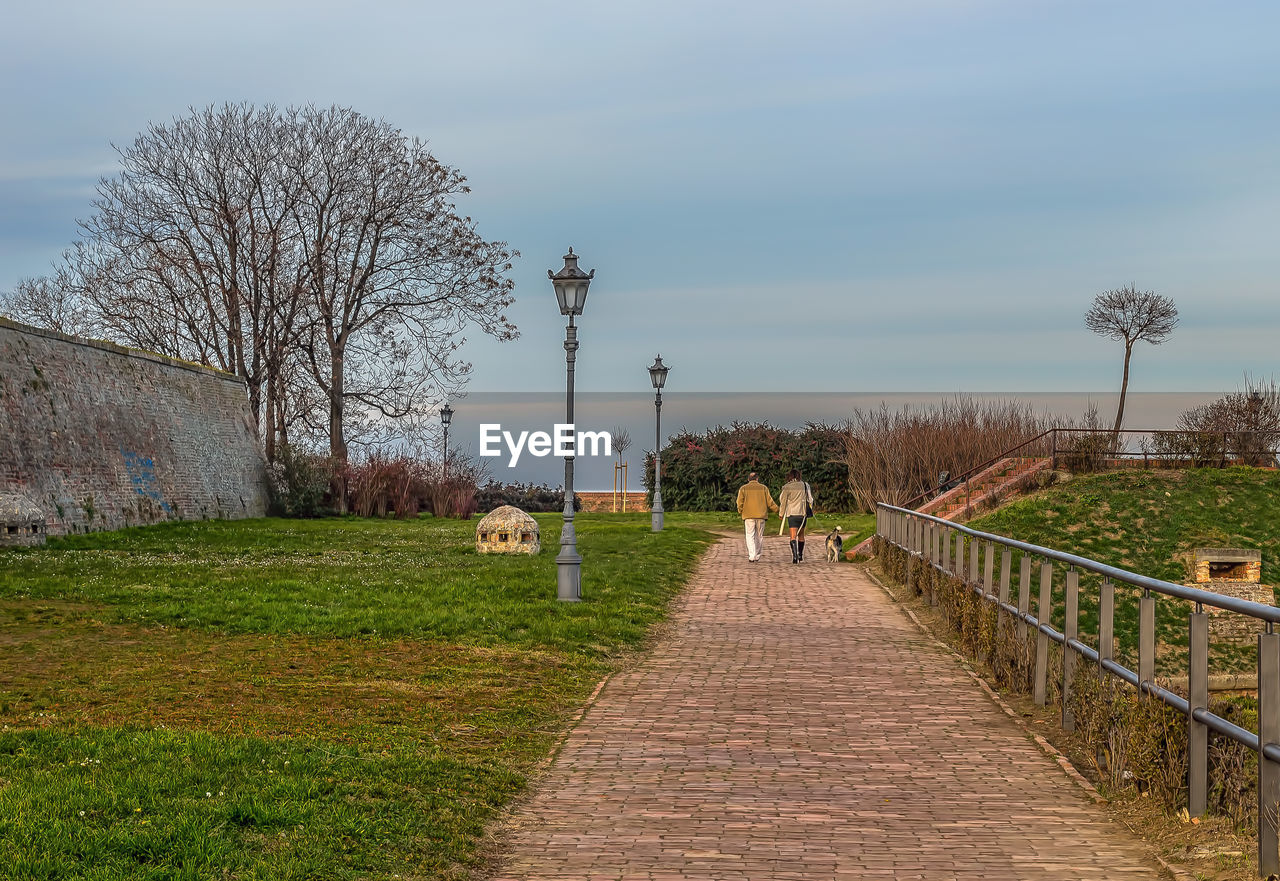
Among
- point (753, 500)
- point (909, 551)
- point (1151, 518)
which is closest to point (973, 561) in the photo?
point (909, 551)

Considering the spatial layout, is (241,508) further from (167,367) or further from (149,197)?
(149,197)

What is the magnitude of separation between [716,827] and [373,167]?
38.9 meters

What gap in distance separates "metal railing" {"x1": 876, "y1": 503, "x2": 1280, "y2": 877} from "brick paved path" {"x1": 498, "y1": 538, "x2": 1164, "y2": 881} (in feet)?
→ 1.90

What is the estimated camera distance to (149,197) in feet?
134

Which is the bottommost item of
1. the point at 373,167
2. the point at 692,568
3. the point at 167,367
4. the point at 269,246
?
the point at 692,568

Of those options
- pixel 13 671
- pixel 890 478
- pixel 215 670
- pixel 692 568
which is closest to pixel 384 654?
pixel 215 670

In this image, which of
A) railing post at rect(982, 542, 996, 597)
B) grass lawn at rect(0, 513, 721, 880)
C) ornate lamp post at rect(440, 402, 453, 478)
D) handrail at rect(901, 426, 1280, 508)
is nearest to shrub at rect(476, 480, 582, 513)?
ornate lamp post at rect(440, 402, 453, 478)

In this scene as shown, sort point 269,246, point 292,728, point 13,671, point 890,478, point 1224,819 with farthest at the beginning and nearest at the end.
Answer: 1. point 269,246
2. point 890,478
3. point 13,671
4. point 292,728
5. point 1224,819

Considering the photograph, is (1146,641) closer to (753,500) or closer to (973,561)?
(973,561)

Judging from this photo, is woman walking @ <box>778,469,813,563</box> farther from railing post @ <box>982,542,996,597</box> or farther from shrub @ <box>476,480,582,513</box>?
shrub @ <box>476,480,582,513</box>

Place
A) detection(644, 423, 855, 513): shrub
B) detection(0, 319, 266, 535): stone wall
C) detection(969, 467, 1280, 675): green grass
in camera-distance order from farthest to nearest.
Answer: detection(644, 423, 855, 513): shrub
detection(969, 467, 1280, 675): green grass
detection(0, 319, 266, 535): stone wall

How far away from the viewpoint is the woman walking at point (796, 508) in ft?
78.5

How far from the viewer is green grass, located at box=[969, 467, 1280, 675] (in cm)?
2978

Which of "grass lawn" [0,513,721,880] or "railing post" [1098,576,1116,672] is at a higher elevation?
"railing post" [1098,576,1116,672]
